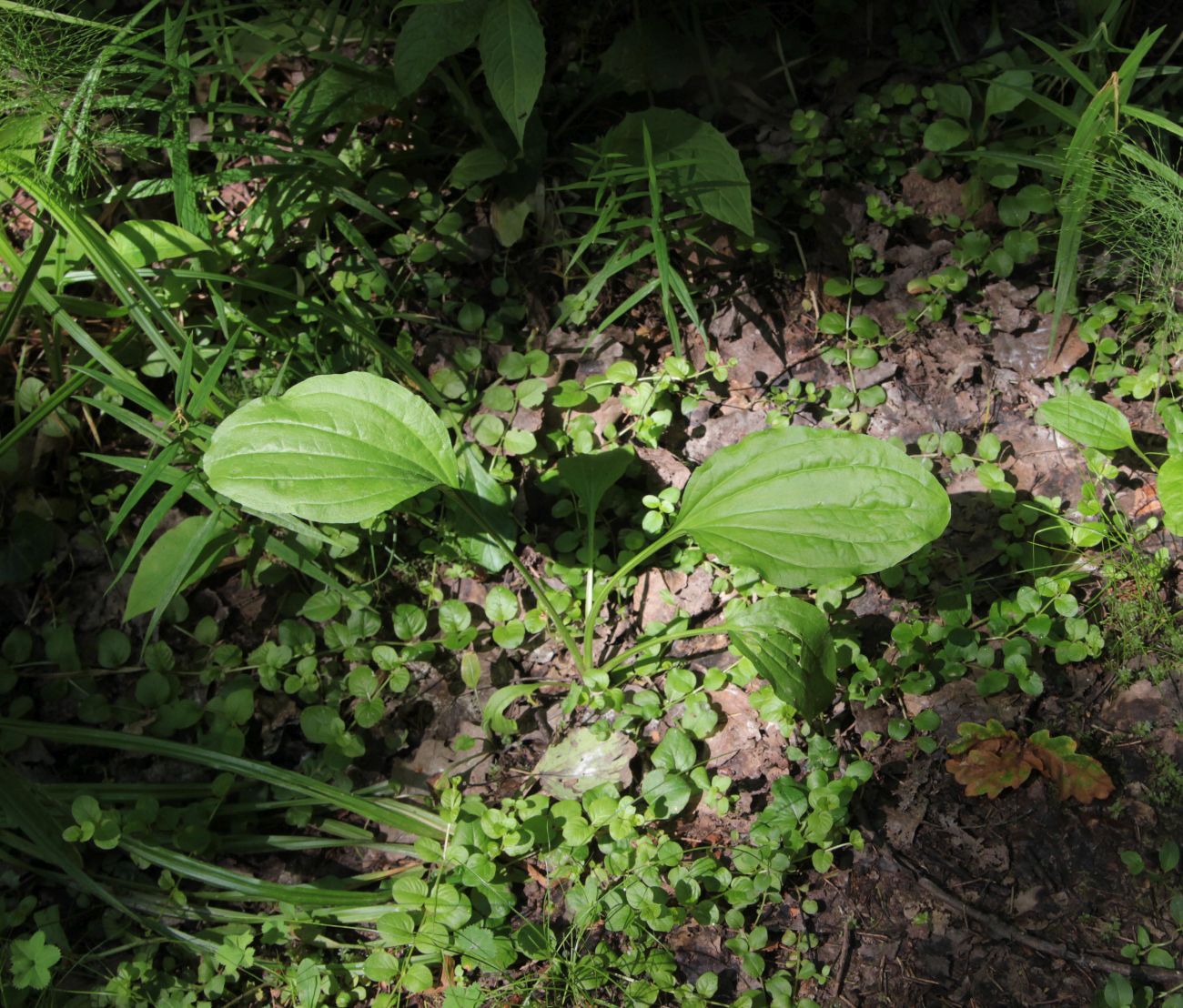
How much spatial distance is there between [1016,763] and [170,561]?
173cm

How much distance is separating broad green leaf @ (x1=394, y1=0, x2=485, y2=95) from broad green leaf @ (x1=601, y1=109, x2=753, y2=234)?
41 centimetres

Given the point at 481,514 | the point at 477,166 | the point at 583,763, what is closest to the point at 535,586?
the point at 481,514

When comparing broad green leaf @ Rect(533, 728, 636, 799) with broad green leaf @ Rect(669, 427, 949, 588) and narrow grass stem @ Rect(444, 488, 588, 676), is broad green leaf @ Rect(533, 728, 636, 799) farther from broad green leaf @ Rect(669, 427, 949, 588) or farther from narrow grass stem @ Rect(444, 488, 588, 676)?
broad green leaf @ Rect(669, 427, 949, 588)

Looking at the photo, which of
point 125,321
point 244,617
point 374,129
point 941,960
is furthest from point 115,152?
point 941,960

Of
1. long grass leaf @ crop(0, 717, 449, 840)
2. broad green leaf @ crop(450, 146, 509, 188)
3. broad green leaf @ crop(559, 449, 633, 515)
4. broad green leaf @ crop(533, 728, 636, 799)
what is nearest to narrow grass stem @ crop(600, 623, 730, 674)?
broad green leaf @ crop(533, 728, 636, 799)

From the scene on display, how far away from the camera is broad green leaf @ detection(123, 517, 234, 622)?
1.98 metres

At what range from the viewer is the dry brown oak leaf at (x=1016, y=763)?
66.7 inches

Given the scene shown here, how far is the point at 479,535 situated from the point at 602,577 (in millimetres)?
286

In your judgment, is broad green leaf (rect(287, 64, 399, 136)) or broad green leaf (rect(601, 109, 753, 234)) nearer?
broad green leaf (rect(601, 109, 753, 234))

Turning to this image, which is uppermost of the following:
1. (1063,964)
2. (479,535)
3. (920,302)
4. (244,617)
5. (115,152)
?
(115,152)

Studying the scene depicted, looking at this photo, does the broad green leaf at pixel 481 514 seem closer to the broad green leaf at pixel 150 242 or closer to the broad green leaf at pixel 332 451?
the broad green leaf at pixel 332 451

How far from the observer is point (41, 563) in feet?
7.07

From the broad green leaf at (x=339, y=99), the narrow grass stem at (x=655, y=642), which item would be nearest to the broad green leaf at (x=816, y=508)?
the narrow grass stem at (x=655, y=642)

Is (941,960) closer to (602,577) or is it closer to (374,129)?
(602,577)
